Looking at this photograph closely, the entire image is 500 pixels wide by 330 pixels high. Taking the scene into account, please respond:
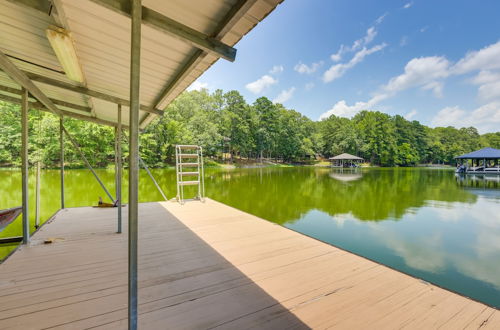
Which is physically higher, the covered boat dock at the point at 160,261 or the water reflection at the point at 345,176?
the covered boat dock at the point at 160,261

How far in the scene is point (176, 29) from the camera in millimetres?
1248

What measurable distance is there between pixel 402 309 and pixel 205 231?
7.52ft

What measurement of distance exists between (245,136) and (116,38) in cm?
2946

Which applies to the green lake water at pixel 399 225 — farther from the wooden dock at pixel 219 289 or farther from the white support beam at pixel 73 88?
the white support beam at pixel 73 88

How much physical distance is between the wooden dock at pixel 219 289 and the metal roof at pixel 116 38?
1.69 metres

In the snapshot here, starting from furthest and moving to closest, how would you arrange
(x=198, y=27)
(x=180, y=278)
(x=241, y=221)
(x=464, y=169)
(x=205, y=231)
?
(x=464, y=169) → (x=241, y=221) → (x=205, y=231) → (x=180, y=278) → (x=198, y=27)

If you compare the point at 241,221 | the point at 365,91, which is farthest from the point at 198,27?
the point at 365,91

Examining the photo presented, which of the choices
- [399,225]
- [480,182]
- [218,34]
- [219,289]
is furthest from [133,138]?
[480,182]

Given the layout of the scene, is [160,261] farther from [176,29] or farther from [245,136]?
[245,136]

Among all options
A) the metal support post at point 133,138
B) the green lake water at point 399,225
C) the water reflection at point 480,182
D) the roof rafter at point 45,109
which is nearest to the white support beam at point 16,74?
the roof rafter at point 45,109

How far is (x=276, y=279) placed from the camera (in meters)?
1.78

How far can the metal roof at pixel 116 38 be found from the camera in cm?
116

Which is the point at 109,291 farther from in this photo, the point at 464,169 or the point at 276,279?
the point at 464,169

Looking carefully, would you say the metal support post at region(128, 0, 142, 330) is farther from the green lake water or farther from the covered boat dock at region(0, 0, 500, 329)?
the green lake water
